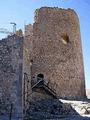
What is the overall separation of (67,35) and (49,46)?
1635 mm

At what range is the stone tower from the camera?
18391 millimetres

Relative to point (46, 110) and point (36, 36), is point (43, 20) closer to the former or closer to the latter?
point (36, 36)

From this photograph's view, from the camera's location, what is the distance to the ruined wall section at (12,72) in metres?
10.7

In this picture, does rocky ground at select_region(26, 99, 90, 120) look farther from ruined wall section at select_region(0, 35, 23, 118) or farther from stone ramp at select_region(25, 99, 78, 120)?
ruined wall section at select_region(0, 35, 23, 118)

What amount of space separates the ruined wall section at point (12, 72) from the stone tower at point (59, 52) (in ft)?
22.0

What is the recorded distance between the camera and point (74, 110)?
13.8 meters

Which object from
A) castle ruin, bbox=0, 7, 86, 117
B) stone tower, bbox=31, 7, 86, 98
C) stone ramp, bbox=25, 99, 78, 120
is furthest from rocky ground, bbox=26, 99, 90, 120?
stone tower, bbox=31, 7, 86, 98

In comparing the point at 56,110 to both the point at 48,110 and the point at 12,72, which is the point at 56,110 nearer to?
the point at 48,110

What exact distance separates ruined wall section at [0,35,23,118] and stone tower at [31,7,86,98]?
22.0ft

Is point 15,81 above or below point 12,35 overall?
below

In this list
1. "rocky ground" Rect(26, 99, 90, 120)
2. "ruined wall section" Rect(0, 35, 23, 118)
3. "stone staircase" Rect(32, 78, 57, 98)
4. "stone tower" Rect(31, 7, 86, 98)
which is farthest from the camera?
"stone tower" Rect(31, 7, 86, 98)

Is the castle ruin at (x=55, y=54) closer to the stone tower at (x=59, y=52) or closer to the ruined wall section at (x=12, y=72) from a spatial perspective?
the stone tower at (x=59, y=52)

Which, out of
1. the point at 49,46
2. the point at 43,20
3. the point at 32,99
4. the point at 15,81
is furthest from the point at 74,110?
the point at 43,20

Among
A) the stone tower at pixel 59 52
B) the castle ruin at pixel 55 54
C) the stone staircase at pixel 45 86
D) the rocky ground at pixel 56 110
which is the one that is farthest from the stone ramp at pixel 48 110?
the stone tower at pixel 59 52
